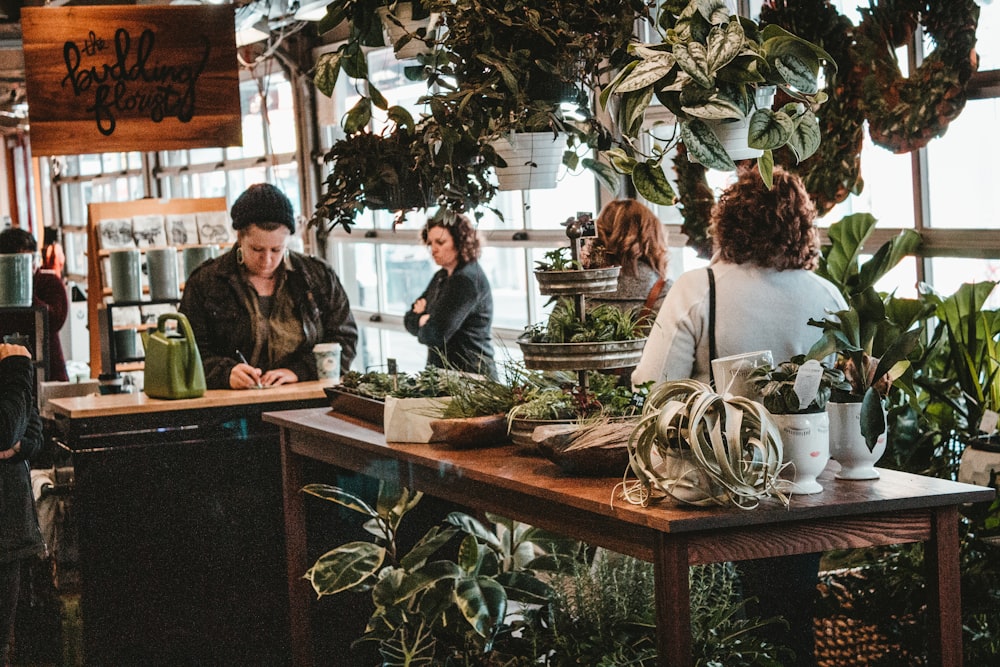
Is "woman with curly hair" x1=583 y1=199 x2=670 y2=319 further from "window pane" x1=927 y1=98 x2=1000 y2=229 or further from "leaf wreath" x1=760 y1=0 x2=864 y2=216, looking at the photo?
"window pane" x1=927 y1=98 x2=1000 y2=229

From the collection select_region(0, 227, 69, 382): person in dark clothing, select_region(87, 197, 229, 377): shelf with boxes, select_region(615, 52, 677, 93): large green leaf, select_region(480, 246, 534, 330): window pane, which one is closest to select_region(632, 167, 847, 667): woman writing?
select_region(615, 52, 677, 93): large green leaf

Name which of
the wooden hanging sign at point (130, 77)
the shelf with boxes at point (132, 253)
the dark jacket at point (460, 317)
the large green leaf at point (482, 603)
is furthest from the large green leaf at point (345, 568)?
the shelf with boxes at point (132, 253)

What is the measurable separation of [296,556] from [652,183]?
1933mm

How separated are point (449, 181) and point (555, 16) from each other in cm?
54

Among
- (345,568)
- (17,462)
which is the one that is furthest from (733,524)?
(17,462)

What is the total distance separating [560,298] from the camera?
286cm

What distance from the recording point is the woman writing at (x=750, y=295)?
314 centimetres

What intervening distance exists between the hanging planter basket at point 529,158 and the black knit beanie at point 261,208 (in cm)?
177

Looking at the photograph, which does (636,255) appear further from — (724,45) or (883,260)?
(724,45)

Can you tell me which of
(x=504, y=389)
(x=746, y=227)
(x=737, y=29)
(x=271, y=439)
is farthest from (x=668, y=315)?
(x=271, y=439)

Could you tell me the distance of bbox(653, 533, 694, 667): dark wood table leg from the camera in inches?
84.5

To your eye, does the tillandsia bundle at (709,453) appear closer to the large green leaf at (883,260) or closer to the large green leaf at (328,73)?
the large green leaf at (328,73)

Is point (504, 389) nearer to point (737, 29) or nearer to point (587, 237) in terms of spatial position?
point (587, 237)

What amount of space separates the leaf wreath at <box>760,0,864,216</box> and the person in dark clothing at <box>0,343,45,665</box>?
2.54m
